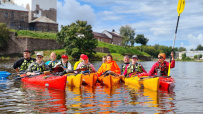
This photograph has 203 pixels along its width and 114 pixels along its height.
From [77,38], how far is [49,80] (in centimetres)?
3454

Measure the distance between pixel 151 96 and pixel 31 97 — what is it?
415 centimetres

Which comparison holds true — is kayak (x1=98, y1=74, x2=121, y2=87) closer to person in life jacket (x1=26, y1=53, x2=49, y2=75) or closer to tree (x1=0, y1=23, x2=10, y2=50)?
person in life jacket (x1=26, y1=53, x2=49, y2=75)

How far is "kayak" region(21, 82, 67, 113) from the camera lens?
6773 millimetres

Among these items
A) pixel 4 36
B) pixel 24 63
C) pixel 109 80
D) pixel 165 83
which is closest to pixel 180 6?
pixel 165 83

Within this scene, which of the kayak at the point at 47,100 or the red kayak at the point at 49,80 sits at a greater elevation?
the red kayak at the point at 49,80

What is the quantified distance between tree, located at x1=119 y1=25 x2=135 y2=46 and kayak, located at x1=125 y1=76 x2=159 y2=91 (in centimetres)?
6688

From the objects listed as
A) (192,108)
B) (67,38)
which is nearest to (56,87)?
(192,108)

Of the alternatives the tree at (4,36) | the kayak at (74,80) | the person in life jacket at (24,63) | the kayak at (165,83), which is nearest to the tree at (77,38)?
the tree at (4,36)

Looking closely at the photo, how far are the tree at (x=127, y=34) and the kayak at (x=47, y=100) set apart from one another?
68.8 metres

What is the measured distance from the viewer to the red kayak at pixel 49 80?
985cm

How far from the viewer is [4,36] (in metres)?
49.5

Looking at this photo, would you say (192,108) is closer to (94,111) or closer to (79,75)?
(94,111)

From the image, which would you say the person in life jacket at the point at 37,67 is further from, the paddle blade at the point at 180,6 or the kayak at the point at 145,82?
the paddle blade at the point at 180,6

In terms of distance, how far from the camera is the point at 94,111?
6586 millimetres
